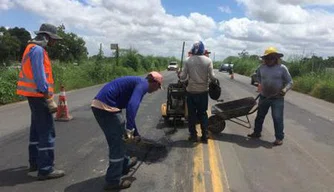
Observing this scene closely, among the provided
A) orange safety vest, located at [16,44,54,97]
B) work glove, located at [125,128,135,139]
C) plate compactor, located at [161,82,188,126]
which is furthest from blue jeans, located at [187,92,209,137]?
work glove, located at [125,128,135,139]

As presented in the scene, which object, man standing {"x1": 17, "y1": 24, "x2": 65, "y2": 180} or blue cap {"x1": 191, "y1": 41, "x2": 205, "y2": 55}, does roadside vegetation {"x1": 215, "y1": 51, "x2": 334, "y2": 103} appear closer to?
blue cap {"x1": 191, "y1": 41, "x2": 205, "y2": 55}

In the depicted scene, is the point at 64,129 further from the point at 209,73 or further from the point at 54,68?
the point at 54,68

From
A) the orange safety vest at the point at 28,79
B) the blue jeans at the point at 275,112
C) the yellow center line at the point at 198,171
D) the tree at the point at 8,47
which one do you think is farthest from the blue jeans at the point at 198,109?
the tree at the point at 8,47

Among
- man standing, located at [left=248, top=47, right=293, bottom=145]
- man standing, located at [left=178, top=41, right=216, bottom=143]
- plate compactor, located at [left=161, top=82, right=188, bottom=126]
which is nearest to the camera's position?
man standing, located at [left=178, top=41, right=216, bottom=143]

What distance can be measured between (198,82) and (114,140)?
3.50 meters

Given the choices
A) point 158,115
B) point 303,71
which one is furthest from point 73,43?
point 158,115

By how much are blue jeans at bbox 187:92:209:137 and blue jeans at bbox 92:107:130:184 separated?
3375mm

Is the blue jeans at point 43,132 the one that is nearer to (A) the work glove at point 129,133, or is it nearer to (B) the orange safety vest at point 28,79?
(B) the orange safety vest at point 28,79

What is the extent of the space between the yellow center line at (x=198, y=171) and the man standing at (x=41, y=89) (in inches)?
77.9

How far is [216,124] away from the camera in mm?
10227

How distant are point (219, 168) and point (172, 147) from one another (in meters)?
1.63

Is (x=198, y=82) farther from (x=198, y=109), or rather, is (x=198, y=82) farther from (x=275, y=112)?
(x=275, y=112)

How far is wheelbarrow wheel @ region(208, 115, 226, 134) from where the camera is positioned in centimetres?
1021

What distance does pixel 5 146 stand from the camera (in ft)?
28.3
